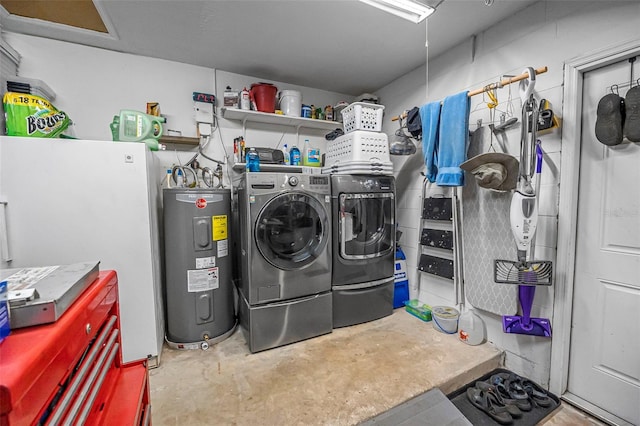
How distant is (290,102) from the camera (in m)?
2.74

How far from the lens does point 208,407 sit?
56.9 inches

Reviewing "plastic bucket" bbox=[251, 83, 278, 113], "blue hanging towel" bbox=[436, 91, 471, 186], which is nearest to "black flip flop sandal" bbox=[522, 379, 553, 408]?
"blue hanging towel" bbox=[436, 91, 471, 186]

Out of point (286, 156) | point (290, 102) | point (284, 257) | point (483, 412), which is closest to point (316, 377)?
point (284, 257)

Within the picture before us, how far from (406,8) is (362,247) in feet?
5.90

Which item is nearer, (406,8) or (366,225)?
(406,8)

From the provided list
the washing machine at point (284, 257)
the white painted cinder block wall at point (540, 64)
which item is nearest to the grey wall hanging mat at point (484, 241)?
the white painted cinder block wall at point (540, 64)

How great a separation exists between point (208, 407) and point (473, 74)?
3.07 meters

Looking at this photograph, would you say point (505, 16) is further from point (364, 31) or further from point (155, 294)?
point (155, 294)

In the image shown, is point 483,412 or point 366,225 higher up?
point 366,225

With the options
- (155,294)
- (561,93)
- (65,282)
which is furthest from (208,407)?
(561,93)

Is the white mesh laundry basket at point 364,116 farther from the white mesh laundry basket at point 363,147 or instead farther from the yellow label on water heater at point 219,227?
the yellow label on water heater at point 219,227

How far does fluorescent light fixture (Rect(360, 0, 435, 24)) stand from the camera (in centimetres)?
162

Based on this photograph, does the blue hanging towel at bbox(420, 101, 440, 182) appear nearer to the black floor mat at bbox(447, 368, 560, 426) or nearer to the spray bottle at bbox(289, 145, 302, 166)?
the spray bottle at bbox(289, 145, 302, 166)

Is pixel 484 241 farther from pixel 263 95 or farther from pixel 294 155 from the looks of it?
pixel 263 95
